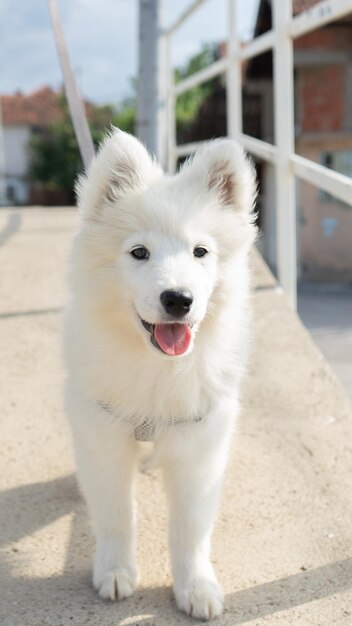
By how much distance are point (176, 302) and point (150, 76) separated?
4565mm

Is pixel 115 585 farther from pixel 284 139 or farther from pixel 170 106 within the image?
pixel 170 106

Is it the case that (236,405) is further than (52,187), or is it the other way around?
(52,187)

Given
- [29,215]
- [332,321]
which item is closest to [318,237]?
[332,321]

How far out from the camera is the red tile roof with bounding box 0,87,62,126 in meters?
56.7

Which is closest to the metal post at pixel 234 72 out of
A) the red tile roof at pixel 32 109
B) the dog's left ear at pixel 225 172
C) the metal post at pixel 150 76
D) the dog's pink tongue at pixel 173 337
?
the metal post at pixel 150 76

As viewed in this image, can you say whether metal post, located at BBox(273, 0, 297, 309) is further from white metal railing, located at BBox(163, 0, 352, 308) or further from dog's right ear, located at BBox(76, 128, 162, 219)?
dog's right ear, located at BBox(76, 128, 162, 219)

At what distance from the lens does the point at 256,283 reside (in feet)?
17.2

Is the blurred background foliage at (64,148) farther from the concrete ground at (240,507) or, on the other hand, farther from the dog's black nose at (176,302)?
the dog's black nose at (176,302)

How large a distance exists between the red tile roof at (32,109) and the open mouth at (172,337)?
2213 inches

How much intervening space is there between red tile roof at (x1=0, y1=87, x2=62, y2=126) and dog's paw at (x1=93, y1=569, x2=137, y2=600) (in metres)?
56.3

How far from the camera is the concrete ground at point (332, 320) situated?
8778mm

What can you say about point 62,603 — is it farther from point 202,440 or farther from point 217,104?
point 217,104

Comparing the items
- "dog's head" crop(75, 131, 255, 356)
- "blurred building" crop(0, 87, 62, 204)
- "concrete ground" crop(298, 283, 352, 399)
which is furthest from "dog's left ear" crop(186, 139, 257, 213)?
"blurred building" crop(0, 87, 62, 204)

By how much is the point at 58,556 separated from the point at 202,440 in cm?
72
